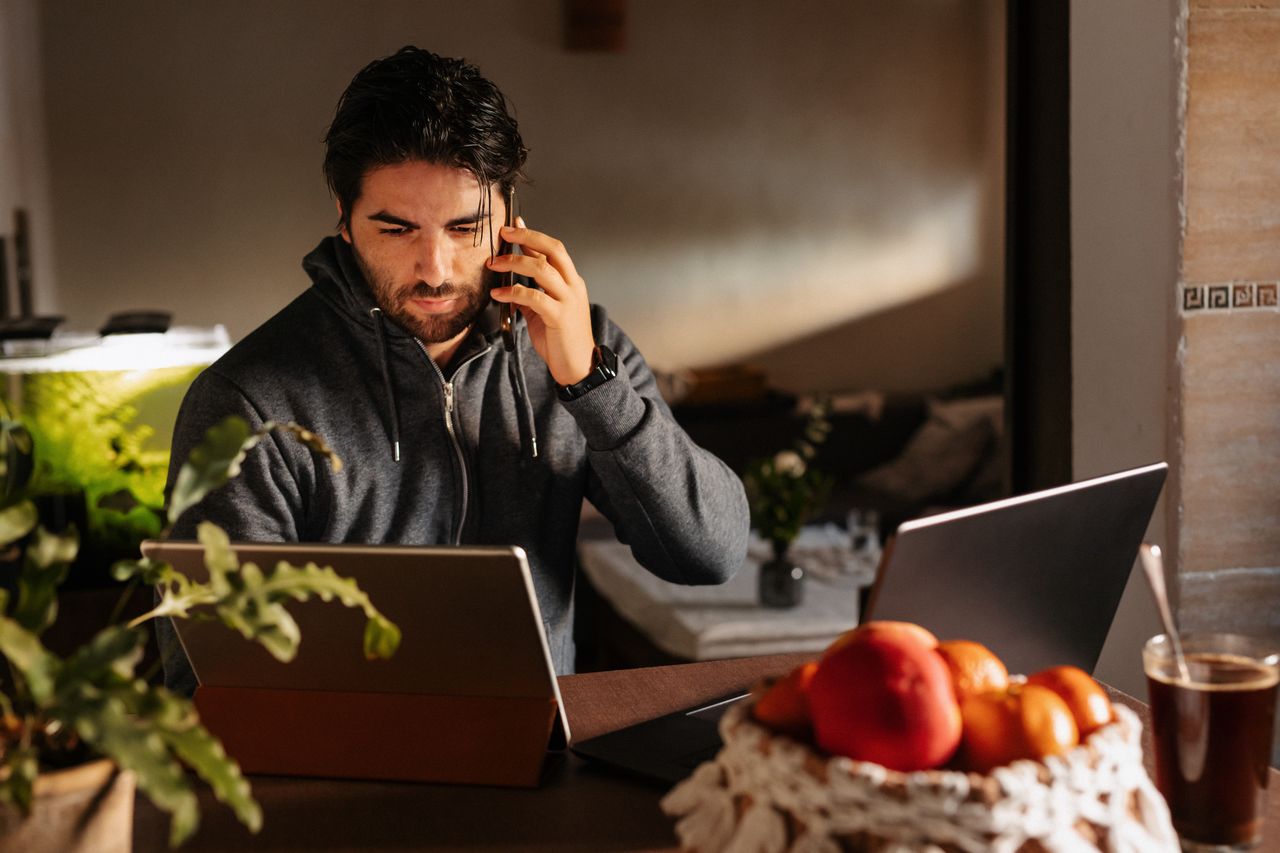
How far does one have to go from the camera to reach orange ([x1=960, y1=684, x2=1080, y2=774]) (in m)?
0.73

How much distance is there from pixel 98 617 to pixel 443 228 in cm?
108

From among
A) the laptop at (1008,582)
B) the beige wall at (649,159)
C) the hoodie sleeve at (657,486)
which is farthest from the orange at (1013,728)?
the beige wall at (649,159)

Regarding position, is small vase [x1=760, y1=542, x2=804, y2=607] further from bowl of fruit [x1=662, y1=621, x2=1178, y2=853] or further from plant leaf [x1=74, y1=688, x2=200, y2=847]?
plant leaf [x1=74, y1=688, x2=200, y2=847]

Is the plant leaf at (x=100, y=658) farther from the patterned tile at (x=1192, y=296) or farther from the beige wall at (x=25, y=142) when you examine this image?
the beige wall at (x=25, y=142)

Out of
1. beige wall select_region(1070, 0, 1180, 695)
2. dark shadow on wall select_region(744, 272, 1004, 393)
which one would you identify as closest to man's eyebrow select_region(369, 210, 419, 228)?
beige wall select_region(1070, 0, 1180, 695)

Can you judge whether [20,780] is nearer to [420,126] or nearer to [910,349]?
[420,126]

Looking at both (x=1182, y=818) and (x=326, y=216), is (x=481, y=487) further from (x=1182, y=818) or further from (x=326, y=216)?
(x=326, y=216)

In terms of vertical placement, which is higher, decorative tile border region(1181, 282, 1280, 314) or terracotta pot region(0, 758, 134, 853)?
decorative tile border region(1181, 282, 1280, 314)

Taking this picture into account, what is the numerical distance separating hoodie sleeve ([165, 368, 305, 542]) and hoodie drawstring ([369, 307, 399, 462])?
13 cm

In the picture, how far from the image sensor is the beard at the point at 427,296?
62.1 inches

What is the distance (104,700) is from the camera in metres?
0.66

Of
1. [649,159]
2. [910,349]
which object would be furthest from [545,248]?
[910,349]

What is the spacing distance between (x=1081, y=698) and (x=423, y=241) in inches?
39.9

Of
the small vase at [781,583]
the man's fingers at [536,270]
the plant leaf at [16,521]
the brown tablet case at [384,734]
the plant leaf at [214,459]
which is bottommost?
the small vase at [781,583]
